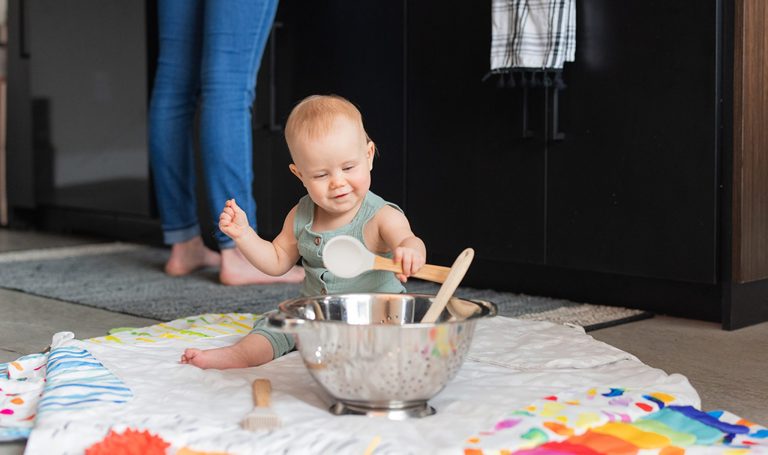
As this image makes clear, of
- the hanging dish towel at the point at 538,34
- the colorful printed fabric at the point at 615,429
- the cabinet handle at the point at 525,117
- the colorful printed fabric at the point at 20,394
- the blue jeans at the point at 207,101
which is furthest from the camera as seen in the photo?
the blue jeans at the point at 207,101

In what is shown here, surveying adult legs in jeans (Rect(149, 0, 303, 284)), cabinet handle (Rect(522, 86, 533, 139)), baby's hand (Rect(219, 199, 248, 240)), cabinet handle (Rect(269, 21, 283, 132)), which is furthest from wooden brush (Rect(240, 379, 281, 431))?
cabinet handle (Rect(269, 21, 283, 132))

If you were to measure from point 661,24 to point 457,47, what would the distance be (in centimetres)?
55

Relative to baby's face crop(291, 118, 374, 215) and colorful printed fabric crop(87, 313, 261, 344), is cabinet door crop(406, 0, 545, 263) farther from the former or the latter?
baby's face crop(291, 118, 374, 215)

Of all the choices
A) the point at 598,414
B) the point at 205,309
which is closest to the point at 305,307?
the point at 598,414

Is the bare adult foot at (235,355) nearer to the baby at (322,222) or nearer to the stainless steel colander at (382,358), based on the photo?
the baby at (322,222)

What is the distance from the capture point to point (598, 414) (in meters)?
1.26

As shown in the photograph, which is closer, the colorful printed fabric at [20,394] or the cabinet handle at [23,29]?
the colorful printed fabric at [20,394]

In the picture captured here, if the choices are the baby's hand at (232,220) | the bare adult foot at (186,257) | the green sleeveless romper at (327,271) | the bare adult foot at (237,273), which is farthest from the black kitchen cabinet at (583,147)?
the baby's hand at (232,220)

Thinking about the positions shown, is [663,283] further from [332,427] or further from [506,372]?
[332,427]

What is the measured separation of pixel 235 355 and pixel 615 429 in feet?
1.96

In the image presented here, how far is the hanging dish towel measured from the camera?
7.28 ft

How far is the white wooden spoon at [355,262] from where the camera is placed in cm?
141

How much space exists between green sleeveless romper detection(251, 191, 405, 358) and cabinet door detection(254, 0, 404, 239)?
1017 millimetres

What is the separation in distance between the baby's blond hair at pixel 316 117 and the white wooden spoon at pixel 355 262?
0.18m
